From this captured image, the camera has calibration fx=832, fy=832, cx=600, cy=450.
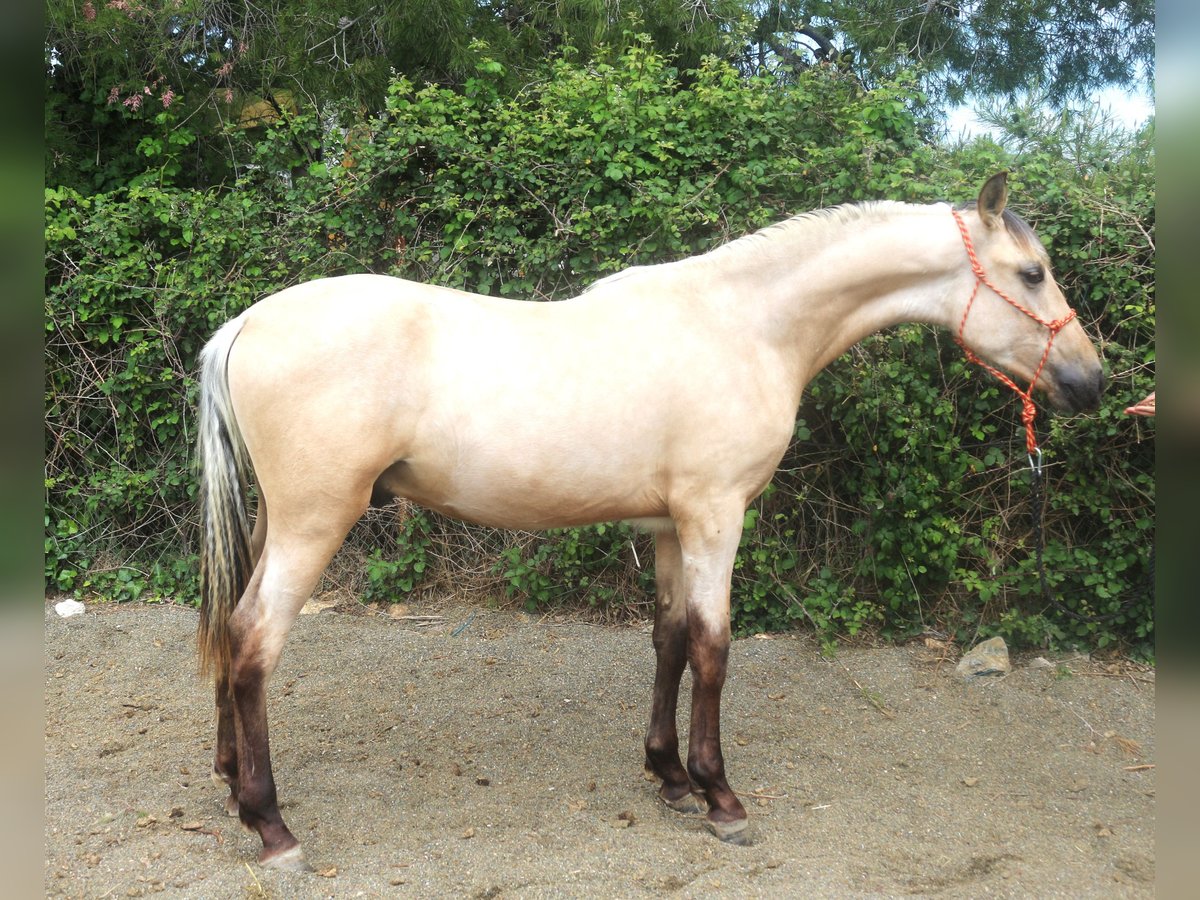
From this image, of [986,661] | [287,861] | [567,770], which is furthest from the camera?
[986,661]

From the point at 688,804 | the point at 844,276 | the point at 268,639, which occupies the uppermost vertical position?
the point at 844,276

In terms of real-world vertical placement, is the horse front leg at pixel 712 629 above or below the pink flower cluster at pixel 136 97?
below

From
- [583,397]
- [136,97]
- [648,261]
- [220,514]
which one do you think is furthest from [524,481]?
[136,97]

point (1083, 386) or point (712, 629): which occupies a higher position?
point (1083, 386)

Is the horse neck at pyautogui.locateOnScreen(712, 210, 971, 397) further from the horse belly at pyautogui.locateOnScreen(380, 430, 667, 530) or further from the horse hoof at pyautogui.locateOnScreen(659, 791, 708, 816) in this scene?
the horse hoof at pyautogui.locateOnScreen(659, 791, 708, 816)

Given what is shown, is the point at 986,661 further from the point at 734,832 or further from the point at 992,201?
the point at 992,201

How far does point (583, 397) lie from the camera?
8.90 feet

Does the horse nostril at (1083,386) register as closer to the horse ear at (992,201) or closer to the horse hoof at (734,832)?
the horse ear at (992,201)

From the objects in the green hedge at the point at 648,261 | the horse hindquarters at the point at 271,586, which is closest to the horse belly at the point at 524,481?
the horse hindquarters at the point at 271,586

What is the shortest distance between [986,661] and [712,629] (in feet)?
6.92

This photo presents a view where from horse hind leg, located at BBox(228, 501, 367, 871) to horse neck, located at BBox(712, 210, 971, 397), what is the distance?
1.55 m

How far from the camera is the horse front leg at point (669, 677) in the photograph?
310 centimetres

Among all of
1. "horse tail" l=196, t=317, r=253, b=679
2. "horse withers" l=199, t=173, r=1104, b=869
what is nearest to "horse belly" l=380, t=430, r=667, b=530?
"horse withers" l=199, t=173, r=1104, b=869

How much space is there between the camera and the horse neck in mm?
2926
